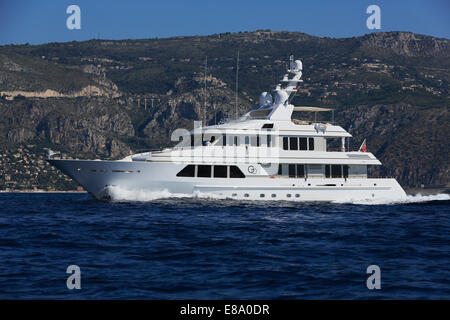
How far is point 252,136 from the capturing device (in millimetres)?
38812

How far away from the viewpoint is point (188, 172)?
36438 mm

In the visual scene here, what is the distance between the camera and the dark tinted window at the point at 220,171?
121 ft

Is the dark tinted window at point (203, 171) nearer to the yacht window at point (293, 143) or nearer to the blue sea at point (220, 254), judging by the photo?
the yacht window at point (293, 143)

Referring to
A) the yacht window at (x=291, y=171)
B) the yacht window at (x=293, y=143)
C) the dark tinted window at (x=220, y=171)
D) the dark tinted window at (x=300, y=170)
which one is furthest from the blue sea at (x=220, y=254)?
the yacht window at (x=293, y=143)

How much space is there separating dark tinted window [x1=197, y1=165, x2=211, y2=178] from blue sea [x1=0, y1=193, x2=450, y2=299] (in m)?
6.41

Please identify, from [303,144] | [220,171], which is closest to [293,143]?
[303,144]

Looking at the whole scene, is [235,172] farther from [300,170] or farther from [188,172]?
[300,170]

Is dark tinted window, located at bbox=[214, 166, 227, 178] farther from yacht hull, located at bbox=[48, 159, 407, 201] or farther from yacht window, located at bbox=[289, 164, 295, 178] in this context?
yacht window, located at bbox=[289, 164, 295, 178]

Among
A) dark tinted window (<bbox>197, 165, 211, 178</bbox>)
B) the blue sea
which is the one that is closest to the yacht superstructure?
dark tinted window (<bbox>197, 165, 211, 178</bbox>)

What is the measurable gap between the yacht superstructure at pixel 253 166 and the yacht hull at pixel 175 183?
Answer: 55 mm

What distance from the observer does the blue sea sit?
44.1 feet
